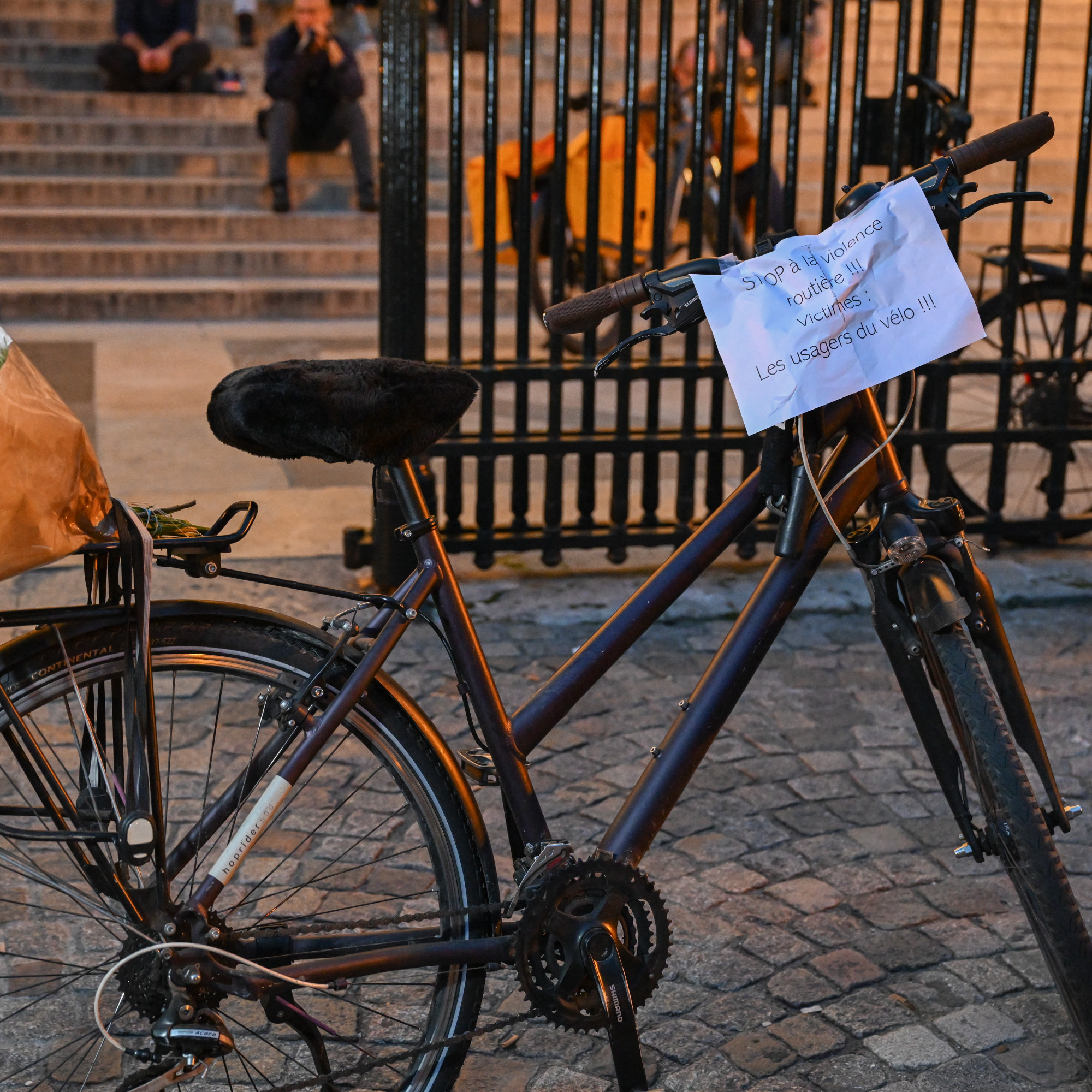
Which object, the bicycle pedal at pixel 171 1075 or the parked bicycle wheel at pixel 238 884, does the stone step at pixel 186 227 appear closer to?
the parked bicycle wheel at pixel 238 884

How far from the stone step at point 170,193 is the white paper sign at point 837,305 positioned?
30.6ft

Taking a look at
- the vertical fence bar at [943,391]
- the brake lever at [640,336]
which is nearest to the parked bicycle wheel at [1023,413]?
the vertical fence bar at [943,391]

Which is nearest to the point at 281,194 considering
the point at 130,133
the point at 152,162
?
the point at 152,162

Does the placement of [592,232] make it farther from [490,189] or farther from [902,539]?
[902,539]

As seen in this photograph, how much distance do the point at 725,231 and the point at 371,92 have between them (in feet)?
29.4

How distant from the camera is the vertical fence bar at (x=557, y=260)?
446 cm

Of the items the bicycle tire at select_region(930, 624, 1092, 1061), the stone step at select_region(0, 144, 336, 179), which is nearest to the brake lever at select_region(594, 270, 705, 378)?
the bicycle tire at select_region(930, 624, 1092, 1061)

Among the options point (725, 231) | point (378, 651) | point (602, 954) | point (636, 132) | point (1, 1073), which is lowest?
point (1, 1073)

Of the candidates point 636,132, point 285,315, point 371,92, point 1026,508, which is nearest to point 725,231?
point 636,132

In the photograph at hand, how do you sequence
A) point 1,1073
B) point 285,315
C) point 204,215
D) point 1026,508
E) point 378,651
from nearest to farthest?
point 378,651, point 1,1073, point 1026,508, point 285,315, point 204,215

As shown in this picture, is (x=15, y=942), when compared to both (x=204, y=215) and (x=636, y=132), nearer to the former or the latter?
(x=636, y=132)

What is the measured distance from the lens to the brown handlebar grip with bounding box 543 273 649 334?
2162 mm

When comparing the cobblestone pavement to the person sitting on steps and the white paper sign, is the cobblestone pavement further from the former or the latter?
the person sitting on steps

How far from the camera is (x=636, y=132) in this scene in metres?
4.62
